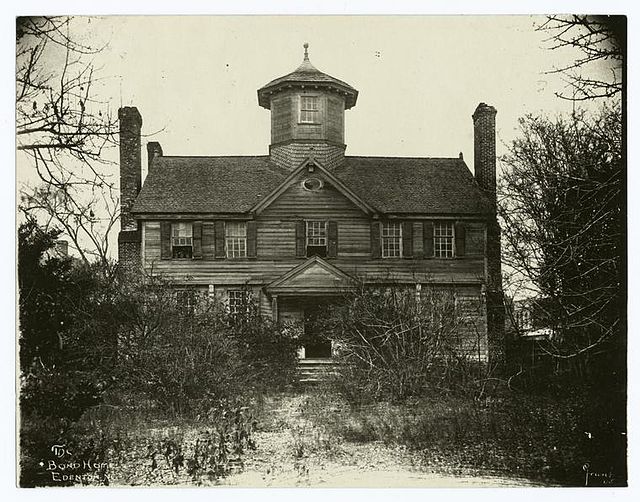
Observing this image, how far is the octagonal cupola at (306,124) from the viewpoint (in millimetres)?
22703

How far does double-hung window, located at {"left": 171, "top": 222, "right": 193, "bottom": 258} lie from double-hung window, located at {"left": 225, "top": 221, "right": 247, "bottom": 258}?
3.43 ft

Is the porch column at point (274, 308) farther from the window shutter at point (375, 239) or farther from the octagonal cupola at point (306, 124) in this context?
the octagonal cupola at point (306, 124)

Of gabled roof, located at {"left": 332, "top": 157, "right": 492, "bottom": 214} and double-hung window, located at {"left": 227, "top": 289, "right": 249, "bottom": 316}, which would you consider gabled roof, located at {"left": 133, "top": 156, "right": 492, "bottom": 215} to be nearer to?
gabled roof, located at {"left": 332, "top": 157, "right": 492, "bottom": 214}

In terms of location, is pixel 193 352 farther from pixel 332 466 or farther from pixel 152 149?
pixel 152 149

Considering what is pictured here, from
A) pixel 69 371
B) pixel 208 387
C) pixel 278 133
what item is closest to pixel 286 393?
pixel 208 387

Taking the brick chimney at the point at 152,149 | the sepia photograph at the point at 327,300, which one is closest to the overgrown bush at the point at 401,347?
the sepia photograph at the point at 327,300

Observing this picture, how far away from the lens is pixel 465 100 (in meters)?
16.7

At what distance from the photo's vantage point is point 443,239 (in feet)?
72.1

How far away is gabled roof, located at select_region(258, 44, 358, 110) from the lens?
718 inches

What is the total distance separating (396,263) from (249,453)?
8706 mm

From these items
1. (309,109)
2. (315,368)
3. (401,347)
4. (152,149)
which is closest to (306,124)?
(309,109)

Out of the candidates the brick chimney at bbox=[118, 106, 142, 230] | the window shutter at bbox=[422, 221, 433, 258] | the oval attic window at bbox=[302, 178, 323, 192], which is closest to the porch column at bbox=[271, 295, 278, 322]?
the oval attic window at bbox=[302, 178, 323, 192]

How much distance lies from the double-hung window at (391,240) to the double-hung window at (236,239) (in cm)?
389

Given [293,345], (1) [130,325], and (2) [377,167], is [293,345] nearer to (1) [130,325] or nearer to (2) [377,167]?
(1) [130,325]
